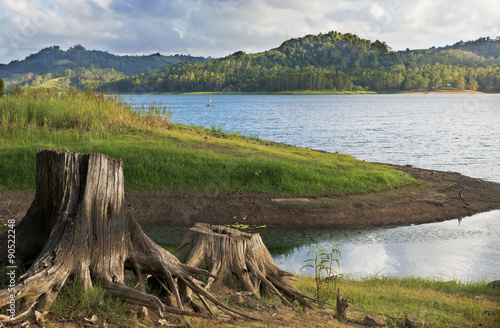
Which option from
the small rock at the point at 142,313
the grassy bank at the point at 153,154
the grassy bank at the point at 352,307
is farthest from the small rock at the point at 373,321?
the grassy bank at the point at 153,154

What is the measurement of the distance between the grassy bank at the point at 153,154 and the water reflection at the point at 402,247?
225 cm

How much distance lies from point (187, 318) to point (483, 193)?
1635 cm

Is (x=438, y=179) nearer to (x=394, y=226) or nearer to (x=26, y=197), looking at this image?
(x=394, y=226)

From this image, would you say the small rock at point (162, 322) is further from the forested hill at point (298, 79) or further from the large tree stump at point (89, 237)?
the forested hill at point (298, 79)

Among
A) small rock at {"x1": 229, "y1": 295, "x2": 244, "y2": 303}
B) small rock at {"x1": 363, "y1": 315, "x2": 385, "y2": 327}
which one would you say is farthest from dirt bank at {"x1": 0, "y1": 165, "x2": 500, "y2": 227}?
small rock at {"x1": 363, "y1": 315, "x2": 385, "y2": 327}

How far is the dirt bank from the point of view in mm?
13055

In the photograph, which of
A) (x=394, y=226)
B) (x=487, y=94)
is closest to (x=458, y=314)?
(x=394, y=226)

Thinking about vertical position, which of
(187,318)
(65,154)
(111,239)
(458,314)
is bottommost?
(458,314)

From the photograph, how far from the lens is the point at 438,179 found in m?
18.7

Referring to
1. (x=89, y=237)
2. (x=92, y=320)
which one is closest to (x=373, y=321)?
(x=92, y=320)

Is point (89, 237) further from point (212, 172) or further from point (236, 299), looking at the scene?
point (212, 172)

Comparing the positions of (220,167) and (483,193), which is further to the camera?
(483,193)

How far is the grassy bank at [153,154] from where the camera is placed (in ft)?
46.6

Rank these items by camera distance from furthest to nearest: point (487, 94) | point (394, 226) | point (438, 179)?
1. point (487, 94)
2. point (438, 179)
3. point (394, 226)
